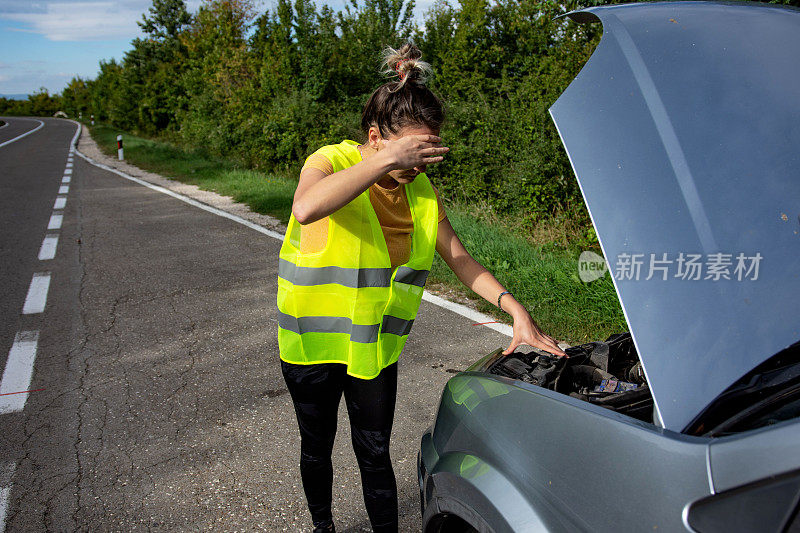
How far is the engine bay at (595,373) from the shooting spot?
66.8 inches

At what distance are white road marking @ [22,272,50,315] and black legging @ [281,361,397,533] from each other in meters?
4.55

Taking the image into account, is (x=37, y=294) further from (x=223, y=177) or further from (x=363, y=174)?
(x=223, y=177)

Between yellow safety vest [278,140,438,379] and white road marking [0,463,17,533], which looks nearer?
yellow safety vest [278,140,438,379]

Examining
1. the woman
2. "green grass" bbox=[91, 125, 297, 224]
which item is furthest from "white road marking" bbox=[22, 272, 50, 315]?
the woman

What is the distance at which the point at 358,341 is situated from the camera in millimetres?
2131

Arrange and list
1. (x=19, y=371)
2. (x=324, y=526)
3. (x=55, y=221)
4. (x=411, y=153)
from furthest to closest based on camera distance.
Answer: (x=55, y=221), (x=19, y=371), (x=324, y=526), (x=411, y=153)

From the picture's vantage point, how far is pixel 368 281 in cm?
211

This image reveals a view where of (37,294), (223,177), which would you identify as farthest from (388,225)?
(223,177)

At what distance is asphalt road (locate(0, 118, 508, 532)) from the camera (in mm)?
3035

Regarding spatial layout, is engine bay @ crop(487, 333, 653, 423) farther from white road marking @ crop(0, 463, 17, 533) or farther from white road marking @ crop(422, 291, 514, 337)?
white road marking @ crop(422, 291, 514, 337)

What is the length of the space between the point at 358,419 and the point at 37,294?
17.7 feet

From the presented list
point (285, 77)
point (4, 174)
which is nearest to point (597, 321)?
point (285, 77)

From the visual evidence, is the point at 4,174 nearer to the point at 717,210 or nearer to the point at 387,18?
the point at 387,18

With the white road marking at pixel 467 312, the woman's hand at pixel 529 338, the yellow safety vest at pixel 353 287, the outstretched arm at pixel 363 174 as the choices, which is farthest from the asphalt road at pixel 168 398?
the outstretched arm at pixel 363 174
